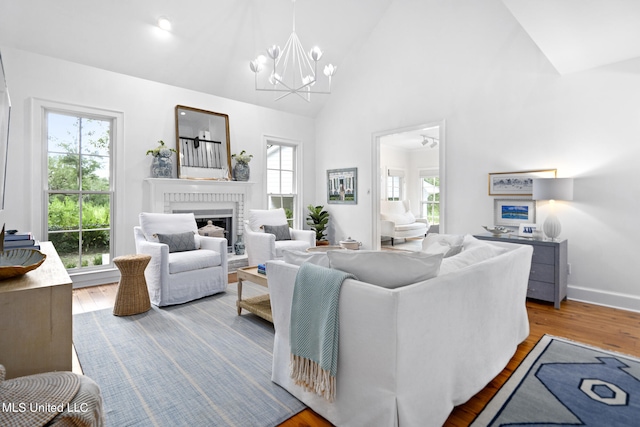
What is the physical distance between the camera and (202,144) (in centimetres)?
494

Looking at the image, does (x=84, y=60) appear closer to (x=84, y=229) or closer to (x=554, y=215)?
(x=84, y=229)

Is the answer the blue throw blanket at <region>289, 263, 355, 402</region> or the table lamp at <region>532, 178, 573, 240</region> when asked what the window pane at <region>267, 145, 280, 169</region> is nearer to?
the table lamp at <region>532, 178, 573, 240</region>

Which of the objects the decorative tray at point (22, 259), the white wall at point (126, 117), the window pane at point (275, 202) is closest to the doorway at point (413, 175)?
the window pane at point (275, 202)

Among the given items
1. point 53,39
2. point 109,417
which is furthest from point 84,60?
point 109,417

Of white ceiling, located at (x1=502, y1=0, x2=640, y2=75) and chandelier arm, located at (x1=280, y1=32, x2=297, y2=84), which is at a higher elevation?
chandelier arm, located at (x1=280, y1=32, x2=297, y2=84)

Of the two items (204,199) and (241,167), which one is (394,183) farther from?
(204,199)

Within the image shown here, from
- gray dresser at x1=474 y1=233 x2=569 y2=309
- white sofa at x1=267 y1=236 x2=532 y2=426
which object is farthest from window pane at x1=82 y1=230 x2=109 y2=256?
gray dresser at x1=474 y1=233 x2=569 y2=309

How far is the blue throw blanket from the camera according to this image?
4.76 feet

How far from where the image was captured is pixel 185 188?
15.2ft

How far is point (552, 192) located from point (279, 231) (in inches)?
130

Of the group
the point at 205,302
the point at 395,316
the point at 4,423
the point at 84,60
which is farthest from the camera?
the point at 84,60

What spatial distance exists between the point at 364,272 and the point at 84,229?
3943 mm

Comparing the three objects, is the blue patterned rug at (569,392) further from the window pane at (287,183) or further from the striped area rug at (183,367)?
the window pane at (287,183)

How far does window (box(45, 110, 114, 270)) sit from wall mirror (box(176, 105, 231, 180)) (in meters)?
0.88
